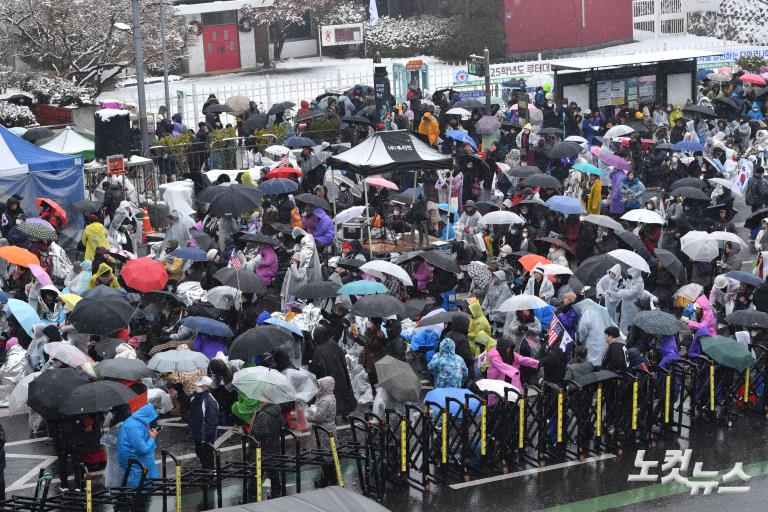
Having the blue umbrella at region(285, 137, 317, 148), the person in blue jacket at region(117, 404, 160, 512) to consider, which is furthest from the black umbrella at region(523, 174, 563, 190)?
the person in blue jacket at region(117, 404, 160, 512)

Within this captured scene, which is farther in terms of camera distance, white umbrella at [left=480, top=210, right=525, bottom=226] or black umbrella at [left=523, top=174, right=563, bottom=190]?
black umbrella at [left=523, top=174, right=563, bottom=190]

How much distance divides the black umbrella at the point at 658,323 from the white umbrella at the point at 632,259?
1823mm

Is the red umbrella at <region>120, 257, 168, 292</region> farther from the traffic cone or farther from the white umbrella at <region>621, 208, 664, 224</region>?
the white umbrella at <region>621, 208, 664, 224</region>

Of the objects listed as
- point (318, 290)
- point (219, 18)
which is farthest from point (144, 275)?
point (219, 18)

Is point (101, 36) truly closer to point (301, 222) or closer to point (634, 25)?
point (301, 222)

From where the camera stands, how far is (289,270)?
700 inches

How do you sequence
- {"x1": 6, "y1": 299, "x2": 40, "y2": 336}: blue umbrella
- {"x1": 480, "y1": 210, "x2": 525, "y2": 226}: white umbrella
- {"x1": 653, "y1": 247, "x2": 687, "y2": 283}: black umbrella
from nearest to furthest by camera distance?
1. {"x1": 6, "y1": 299, "x2": 40, "y2": 336}: blue umbrella
2. {"x1": 653, "y1": 247, "x2": 687, "y2": 283}: black umbrella
3. {"x1": 480, "y1": 210, "x2": 525, "y2": 226}: white umbrella

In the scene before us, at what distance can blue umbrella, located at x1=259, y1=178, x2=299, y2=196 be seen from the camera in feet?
69.9

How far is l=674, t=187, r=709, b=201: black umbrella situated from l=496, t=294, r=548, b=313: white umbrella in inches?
245

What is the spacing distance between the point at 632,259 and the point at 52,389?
785 cm

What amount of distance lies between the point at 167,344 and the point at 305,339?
6.53 feet

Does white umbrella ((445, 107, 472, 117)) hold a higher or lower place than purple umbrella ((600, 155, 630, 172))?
higher

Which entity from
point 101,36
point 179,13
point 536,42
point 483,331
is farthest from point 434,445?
point 536,42

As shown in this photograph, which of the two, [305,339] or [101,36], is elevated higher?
[101,36]
